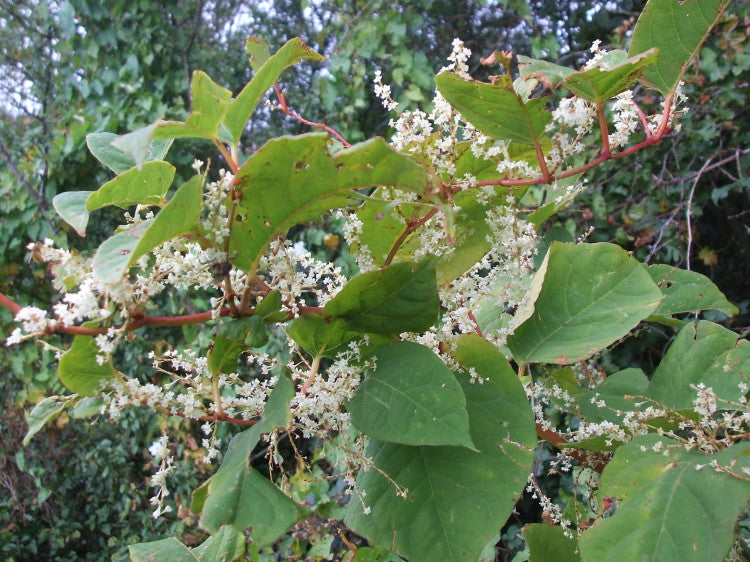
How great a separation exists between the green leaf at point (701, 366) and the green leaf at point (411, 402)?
0.24 m

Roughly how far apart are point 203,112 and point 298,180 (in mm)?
82

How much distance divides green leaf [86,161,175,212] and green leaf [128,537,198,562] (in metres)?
Answer: 0.37

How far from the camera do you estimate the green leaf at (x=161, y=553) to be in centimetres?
65

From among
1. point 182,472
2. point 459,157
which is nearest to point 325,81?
point 182,472

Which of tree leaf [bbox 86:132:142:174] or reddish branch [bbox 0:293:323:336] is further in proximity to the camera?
tree leaf [bbox 86:132:142:174]

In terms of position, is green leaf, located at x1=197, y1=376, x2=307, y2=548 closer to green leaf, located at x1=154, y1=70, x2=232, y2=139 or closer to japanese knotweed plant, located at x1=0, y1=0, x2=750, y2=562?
japanese knotweed plant, located at x1=0, y1=0, x2=750, y2=562

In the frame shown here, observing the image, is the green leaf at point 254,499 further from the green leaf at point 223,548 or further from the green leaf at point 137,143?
the green leaf at point 223,548

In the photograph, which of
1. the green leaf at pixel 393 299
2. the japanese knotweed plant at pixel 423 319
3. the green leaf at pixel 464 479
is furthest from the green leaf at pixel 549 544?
the green leaf at pixel 393 299

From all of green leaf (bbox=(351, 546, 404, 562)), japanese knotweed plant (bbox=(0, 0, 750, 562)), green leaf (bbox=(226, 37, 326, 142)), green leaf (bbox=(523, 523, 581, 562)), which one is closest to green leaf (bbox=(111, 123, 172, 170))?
japanese knotweed plant (bbox=(0, 0, 750, 562))

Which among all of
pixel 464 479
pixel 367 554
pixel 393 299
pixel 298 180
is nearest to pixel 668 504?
pixel 464 479

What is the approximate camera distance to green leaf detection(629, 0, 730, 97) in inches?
18.3

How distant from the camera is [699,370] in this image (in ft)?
1.84

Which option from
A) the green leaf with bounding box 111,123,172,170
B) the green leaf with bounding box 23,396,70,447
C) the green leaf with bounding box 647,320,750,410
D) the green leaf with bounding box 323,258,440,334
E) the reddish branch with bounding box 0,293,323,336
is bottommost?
the green leaf with bounding box 647,320,750,410

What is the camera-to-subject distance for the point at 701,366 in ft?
1.84
